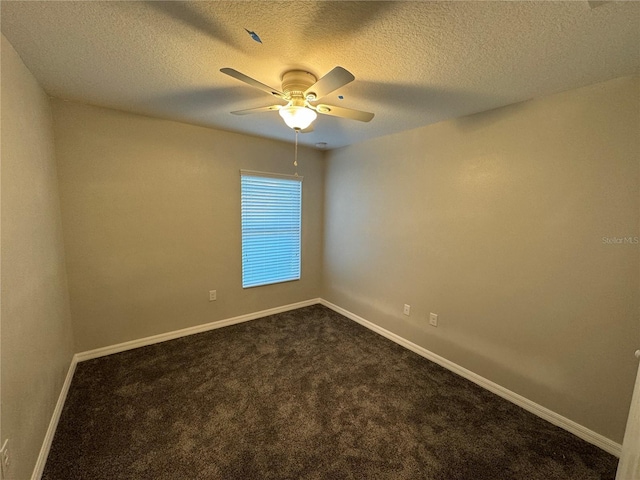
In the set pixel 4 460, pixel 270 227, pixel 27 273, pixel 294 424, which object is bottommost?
pixel 294 424

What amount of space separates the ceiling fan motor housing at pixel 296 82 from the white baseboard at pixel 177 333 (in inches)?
104

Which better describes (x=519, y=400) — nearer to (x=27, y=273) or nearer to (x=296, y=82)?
(x=296, y=82)

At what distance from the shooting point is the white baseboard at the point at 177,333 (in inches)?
95.0

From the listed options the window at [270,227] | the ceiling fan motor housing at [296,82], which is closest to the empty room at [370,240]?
the ceiling fan motor housing at [296,82]

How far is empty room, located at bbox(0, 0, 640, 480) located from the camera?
124 centimetres

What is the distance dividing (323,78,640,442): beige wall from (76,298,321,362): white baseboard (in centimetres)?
152

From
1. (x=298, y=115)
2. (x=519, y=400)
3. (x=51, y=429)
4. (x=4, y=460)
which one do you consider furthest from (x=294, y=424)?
(x=298, y=115)

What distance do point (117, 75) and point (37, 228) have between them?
1.10 meters

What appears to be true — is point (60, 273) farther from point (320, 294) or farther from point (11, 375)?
point (320, 294)

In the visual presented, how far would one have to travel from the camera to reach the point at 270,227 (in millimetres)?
3375

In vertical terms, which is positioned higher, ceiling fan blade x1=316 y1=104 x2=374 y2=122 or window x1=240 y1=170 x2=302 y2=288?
ceiling fan blade x1=316 y1=104 x2=374 y2=122

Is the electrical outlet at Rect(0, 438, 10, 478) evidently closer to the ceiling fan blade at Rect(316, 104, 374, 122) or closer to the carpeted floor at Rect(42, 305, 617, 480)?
the carpeted floor at Rect(42, 305, 617, 480)

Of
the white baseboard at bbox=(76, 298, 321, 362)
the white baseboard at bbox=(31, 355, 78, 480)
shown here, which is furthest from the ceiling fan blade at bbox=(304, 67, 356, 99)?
the white baseboard at bbox=(76, 298, 321, 362)

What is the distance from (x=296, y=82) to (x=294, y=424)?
7.28 ft
